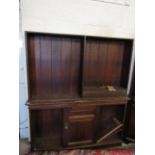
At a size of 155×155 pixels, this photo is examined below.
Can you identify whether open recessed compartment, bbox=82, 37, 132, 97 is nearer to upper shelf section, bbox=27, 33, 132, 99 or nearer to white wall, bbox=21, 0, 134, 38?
upper shelf section, bbox=27, 33, 132, 99

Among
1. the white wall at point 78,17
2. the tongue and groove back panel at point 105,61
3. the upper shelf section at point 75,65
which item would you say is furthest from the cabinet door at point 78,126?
the white wall at point 78,17

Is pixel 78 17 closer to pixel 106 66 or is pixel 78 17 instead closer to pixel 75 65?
pixel 75 65

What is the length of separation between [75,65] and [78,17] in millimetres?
670

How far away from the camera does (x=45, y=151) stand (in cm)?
208

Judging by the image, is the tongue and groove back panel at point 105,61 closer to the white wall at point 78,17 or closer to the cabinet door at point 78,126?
the white wall at point 78,17

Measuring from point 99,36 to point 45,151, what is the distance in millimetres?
1820

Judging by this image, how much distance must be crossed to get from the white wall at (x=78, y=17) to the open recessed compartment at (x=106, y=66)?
6.0 inches

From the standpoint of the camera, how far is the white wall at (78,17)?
72.7 inches

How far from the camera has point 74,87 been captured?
2205 millimetres
